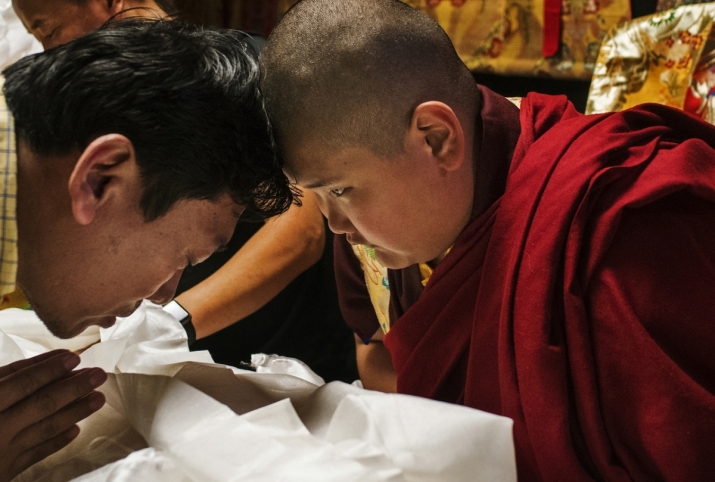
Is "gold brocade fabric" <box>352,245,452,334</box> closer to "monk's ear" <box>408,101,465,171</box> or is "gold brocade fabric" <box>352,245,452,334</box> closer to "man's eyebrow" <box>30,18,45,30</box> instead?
"monk's ear" <box>408,101,465,171</box>

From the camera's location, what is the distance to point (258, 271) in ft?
5.03

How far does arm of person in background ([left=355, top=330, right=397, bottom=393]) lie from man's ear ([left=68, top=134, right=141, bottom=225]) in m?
0.73

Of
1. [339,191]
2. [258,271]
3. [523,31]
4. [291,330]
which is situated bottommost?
[291,330]

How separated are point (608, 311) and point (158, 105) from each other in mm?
548

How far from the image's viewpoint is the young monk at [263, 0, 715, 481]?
2.68ft

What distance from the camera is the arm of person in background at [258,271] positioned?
1.47m

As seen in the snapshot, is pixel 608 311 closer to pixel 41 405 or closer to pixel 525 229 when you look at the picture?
pixel 525 229

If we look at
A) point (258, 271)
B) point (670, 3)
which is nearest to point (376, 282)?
point (258, 271)

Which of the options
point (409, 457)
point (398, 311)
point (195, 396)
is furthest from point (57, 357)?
point (398, 311)

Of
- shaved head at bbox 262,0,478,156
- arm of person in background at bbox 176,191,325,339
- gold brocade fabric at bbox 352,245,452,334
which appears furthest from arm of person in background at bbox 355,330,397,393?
shaved head at bbox 262,0,478,156

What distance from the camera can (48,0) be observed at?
5.30 ft

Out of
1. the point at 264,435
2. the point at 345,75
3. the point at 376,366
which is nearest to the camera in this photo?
the point at 264,435

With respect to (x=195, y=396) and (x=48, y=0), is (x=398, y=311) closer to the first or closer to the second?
(x=195, y=396)

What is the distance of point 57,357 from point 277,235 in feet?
2.45
